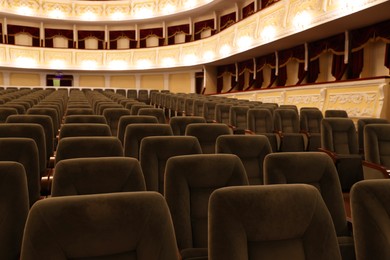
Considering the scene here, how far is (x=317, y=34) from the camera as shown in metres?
6.58

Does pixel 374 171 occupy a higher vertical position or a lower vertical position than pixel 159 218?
lower

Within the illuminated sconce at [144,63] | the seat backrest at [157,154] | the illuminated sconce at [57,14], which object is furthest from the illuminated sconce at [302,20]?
the illuminated sconce at [57,14]

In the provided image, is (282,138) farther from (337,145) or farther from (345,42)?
(345,42)

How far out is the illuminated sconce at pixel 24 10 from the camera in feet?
43.6

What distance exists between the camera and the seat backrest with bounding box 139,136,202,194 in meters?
1.71

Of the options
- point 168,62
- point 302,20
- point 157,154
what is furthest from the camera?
point 168,62

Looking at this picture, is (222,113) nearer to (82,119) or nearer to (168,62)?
(82,119)

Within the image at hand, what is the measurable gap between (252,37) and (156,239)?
7.69 meters

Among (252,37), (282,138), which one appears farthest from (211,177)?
(252,37)

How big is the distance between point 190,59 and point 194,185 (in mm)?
10956

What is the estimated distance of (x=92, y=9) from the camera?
14188 millimetres

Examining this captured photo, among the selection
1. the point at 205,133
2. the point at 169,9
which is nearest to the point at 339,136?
the point at 205,133

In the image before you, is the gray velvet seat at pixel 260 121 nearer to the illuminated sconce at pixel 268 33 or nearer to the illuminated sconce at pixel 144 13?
the illuminated sconce at pixel 268 33

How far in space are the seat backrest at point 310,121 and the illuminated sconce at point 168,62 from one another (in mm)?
9129
